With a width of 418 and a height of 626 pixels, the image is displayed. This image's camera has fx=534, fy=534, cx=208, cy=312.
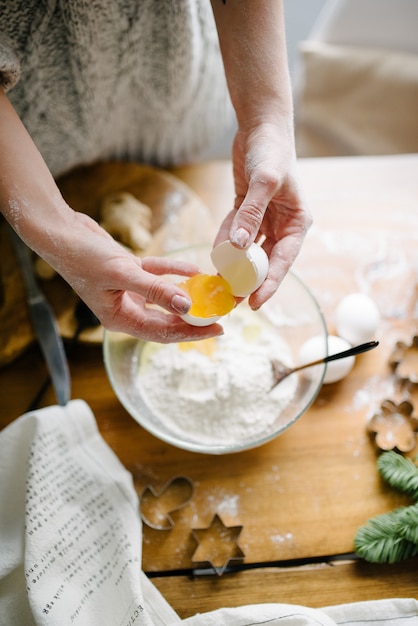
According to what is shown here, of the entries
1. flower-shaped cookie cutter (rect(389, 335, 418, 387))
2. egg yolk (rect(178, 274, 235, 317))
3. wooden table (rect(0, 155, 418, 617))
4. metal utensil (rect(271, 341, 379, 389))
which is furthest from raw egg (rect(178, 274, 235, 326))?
flower-shaped cookie cutter (rect(389, 335, 418, 387))

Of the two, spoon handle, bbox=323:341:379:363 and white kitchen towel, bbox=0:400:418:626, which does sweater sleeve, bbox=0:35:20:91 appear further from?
spoon handle, bbox=323:341:379:363

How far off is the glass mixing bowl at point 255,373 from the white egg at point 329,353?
0.01 m

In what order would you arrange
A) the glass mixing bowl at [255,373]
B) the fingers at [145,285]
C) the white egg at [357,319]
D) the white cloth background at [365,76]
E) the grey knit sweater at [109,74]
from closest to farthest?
the fingers at [145,285] → the grey knit sweater at [109,74] → the glass mixing bowl at [255,373] → the white egg at [357,319] → the white cloth background at [365,76]

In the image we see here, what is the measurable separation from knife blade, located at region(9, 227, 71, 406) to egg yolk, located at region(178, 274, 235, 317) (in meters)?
0.34

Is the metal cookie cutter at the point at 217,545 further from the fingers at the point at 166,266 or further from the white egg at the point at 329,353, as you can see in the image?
the fingers at the point at 166,266

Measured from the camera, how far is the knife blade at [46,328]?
1.11 metres

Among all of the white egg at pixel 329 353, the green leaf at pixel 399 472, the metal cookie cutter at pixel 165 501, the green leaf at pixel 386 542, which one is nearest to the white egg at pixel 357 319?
the white egg at pixel 329 353

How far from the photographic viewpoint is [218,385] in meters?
1.07

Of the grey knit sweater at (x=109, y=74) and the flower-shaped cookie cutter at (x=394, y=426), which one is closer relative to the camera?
the grey knit sweater at (x=109, y=74)

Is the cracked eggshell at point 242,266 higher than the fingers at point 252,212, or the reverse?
the fingers at point 252,212

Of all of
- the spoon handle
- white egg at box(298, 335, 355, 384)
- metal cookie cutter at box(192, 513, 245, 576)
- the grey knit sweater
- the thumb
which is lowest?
metal cookie cutter at box(192, 513, 245, 576)

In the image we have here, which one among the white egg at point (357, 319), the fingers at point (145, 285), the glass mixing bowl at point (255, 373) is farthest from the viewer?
the white egg at point (357, 319)

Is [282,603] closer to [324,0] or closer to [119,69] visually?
[119,69]

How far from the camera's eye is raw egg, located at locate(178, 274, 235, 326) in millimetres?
932
